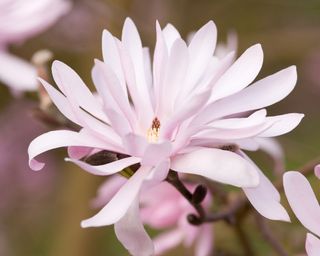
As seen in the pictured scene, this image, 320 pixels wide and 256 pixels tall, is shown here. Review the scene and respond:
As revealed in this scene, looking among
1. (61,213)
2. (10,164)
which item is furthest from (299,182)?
(10,164)

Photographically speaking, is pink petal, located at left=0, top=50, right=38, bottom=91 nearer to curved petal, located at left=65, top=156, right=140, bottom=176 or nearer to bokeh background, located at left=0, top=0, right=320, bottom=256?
bokeh background, located at left=0, top=0, right=320, bottom=256

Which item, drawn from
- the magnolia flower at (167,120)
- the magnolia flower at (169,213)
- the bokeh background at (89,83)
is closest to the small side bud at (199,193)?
the magnolia flower at (167,120)

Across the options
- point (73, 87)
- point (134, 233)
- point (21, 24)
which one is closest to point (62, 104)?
point (73, 87)

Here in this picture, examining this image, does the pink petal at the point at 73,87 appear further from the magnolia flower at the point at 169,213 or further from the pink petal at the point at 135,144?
the magnolia flower at the point at 169,213

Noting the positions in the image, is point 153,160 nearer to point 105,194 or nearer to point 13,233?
point 105,194

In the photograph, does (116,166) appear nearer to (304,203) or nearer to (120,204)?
(120,204)

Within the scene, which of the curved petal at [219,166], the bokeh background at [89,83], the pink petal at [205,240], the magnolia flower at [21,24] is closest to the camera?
the curved petal at [219,166]
